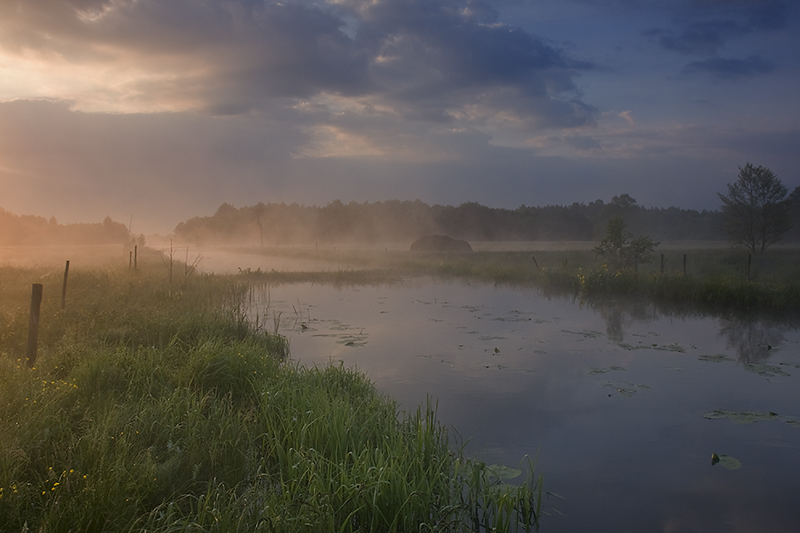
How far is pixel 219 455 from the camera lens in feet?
14.4

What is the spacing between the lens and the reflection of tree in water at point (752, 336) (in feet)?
31.1

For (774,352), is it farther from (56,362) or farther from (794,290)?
(56,362)

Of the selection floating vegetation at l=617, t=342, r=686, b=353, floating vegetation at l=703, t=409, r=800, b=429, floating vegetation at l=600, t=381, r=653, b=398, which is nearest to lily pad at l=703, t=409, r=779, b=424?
floating vegetation at l=703, t=409, r=800, b=429

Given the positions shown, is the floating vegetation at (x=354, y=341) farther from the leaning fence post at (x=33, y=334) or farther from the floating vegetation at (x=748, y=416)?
the floating vegetation at (x=748, y=416)

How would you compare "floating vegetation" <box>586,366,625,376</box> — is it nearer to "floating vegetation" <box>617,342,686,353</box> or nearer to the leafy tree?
"floating vegetation" <box>617,342,686,353</box>

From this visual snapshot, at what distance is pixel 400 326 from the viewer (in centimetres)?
1264

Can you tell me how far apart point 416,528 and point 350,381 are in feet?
11.1

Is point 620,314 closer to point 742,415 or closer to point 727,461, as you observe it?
point 742,415

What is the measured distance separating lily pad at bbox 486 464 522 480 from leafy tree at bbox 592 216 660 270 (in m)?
18.5

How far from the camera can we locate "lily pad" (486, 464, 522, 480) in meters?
4.61

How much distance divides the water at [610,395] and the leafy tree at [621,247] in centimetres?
733

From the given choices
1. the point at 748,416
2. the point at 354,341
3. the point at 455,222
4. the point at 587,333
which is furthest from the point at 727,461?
the point at 455,222

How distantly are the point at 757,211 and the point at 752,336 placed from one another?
2835 centimetres

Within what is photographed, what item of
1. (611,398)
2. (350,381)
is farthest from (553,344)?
(350,381)
